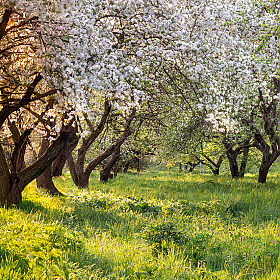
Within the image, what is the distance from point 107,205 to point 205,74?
5.50 meters

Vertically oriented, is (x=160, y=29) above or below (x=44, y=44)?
above

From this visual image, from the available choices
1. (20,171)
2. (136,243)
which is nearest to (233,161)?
(20,171)

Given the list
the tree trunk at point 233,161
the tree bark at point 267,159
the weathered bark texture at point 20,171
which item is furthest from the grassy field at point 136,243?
the tree trunk at point 233,161

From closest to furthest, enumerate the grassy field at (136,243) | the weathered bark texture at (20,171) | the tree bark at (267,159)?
the grassy field at (136,243) → the weathered bark texture at (20,171) → the tree bark at (267,159)

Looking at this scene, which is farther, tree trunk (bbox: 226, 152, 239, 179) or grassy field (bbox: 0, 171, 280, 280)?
tree trunk (bbox: 226, 152, 239, 179)

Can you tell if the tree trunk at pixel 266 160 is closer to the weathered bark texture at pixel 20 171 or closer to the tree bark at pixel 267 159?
the tree bark at pixel 267 159

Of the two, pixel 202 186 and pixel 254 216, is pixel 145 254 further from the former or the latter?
pixel 202 186

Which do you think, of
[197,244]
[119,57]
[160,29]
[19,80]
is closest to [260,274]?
[197,244]

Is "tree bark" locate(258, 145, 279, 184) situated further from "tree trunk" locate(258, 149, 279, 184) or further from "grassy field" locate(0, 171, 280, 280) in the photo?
"grassy field" locate(0, 171, 280, 280)

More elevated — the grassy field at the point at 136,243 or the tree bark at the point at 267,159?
the tree bark at the point at 267,159

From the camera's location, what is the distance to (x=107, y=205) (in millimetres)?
10234

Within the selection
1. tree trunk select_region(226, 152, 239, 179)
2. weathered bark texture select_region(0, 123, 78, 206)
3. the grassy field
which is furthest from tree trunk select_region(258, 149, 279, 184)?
weathered bark texture select_region(0, 123, 78, 206)

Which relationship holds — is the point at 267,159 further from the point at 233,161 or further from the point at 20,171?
the point at 20,171

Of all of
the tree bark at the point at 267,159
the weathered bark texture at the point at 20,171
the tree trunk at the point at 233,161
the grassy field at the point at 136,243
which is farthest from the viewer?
the tree trunk at the point at 233,161
